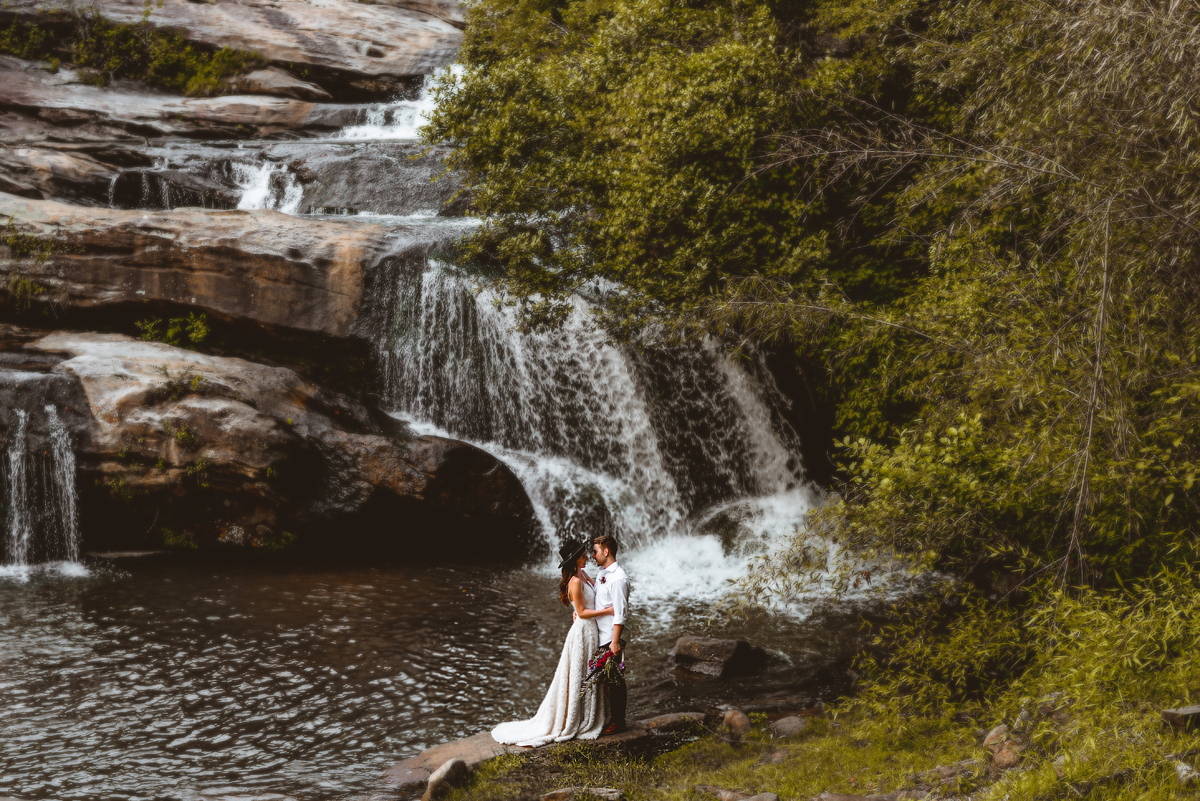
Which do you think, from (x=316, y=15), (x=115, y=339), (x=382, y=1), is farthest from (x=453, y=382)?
(x=382, y=1)

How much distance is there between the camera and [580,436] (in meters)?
16.2

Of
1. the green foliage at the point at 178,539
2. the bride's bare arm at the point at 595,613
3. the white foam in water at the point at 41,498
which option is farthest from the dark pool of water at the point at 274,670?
the bride's bare arm at the point at 595,613

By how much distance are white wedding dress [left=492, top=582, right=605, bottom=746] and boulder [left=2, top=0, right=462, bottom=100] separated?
76.1 ft

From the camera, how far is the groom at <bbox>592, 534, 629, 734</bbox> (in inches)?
281

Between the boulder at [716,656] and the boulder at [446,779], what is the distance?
3.70 metres

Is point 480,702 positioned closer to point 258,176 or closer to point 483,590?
point 483,590

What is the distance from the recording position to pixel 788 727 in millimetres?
7855

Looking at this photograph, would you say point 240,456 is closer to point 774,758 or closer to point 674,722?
point 674,722

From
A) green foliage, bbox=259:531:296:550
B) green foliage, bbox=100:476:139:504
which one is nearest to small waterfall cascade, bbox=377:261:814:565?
green foliage, bbox=259:531:296:550

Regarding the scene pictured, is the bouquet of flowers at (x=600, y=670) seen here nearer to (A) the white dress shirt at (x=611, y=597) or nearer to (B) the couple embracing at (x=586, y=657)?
(B) the couple embracing at (x=586, y=657)

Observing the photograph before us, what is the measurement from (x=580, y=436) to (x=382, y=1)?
22.1 m

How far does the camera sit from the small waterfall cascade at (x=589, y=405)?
15.9m

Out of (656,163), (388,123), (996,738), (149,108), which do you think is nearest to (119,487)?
(656,163)

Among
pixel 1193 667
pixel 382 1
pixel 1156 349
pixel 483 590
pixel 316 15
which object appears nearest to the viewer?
pixel 1193 667
